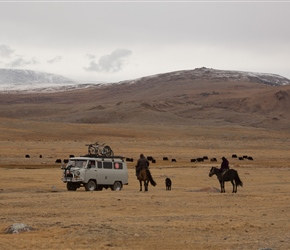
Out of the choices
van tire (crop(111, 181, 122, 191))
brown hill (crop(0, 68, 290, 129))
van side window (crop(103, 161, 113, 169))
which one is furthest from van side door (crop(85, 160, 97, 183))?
brown hill (crop(0, 68, 290, 129))

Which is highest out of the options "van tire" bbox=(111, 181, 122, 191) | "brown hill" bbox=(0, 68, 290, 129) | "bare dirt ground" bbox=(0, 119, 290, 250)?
"brown hill" bbox=(0, 68, 290, 129)

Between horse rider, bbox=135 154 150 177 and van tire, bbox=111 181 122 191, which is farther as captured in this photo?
van tire, bbox=111 181 122 191

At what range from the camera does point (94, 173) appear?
3008 centimetres

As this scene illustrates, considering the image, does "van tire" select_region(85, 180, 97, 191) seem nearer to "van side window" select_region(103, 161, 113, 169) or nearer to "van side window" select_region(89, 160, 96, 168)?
"van side window" select_region(89, 160, 96, 168)

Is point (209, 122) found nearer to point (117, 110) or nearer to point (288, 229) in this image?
point (117, 110)

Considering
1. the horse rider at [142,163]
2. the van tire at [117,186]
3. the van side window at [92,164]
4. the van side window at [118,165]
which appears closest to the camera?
the horse rider at [142,163]

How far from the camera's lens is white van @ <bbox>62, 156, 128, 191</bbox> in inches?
1169

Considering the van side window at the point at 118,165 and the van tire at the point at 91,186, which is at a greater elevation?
the van side window at the point at 118,165

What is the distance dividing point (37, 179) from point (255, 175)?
14841 mm

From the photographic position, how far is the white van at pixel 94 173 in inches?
1169

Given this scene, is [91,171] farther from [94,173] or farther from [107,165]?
[107,165]

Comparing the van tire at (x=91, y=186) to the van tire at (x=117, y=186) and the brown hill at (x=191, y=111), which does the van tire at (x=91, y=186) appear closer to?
the van tire at (x=117, y=186)

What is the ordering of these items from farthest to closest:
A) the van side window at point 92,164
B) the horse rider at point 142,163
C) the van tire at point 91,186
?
the van side window at point 92,164
the van tire at point 91,186
the horse rider at point 142,163

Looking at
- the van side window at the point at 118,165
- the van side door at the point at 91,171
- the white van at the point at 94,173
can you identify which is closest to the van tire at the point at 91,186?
the white van at the point at 94,173
